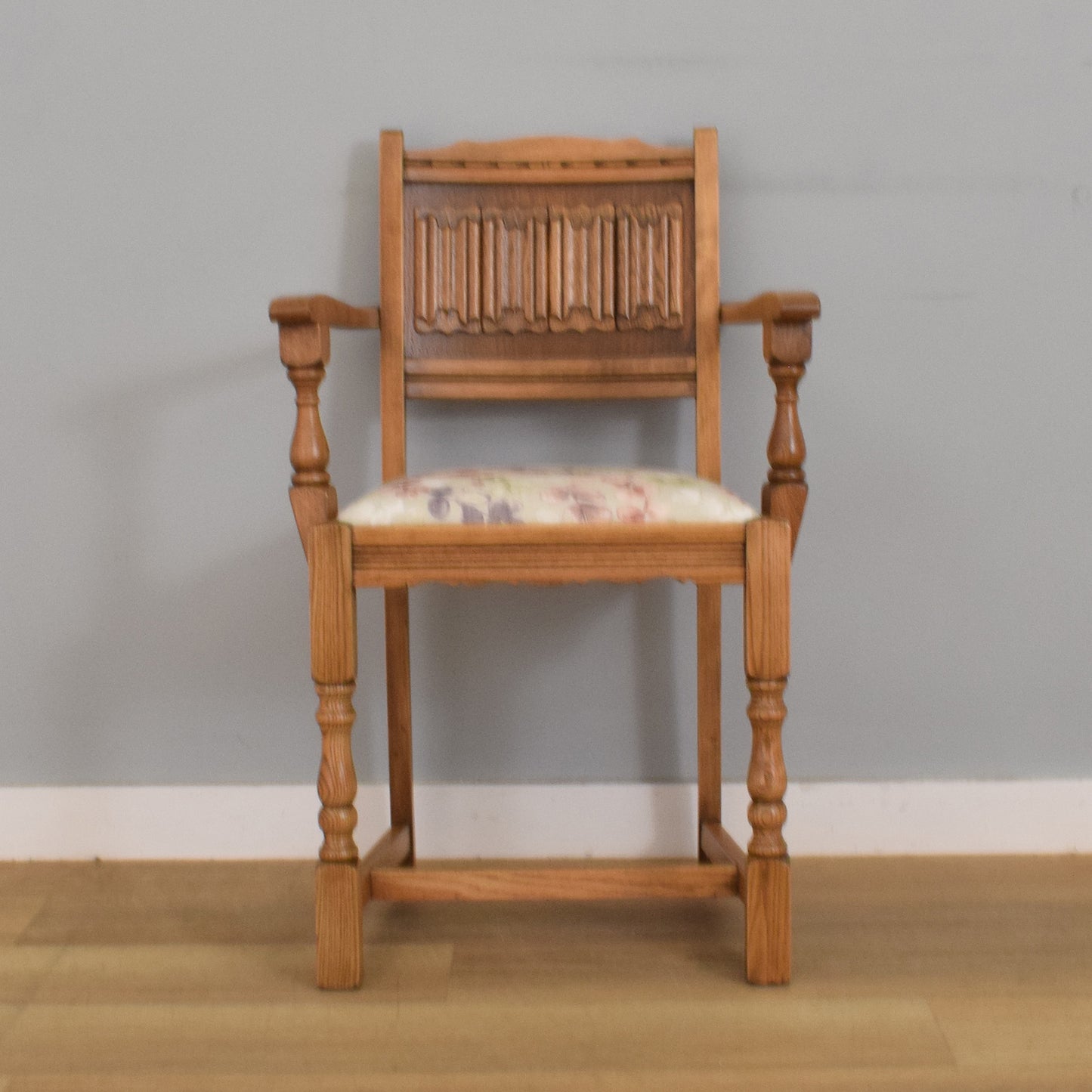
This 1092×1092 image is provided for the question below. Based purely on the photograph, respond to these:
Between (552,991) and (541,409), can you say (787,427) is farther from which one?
(552,991)

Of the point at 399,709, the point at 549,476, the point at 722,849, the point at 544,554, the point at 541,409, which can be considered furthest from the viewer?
the point at 541,409

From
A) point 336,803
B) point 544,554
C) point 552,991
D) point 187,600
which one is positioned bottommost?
point 552,991

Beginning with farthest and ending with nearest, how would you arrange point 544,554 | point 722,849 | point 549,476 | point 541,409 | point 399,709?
1. point 541,409
2. point 399,709
3. point 722,849
4. point 549,476
5. point 544,554

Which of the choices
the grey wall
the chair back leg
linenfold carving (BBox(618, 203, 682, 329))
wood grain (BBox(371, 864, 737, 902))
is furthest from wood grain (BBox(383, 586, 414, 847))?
linenfold carving (BBox(618, 203, 682, 329))

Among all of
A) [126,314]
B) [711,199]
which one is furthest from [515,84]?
[126,314]

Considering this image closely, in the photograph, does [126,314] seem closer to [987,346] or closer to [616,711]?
[616,711]

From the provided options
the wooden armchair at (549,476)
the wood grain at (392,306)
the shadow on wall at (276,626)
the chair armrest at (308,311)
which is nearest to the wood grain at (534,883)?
the wooden armchair at (549,476)

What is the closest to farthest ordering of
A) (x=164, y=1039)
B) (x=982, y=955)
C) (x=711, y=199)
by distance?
1. (x=164, y=1039)
2. (x=982, y=955)
3. (x=711, y=199)

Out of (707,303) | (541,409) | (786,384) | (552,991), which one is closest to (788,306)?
(786,384)

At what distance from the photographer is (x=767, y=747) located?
1.22 meters

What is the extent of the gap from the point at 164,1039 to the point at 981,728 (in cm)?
118

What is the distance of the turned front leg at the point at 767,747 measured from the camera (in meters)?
1.20

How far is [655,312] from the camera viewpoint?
1.52 m

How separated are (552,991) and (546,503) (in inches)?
20.9
